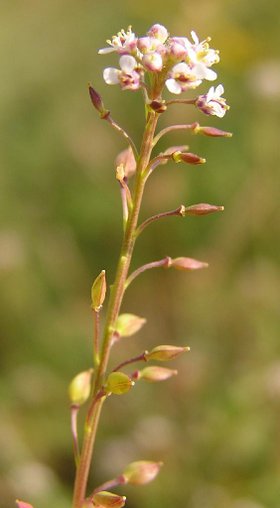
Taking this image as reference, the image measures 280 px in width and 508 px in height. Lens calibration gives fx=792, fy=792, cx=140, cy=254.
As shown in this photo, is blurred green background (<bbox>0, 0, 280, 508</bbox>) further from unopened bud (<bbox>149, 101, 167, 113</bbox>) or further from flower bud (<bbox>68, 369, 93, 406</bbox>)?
unopened bud (<bbox>149, 101, 167, 113</bbox>)

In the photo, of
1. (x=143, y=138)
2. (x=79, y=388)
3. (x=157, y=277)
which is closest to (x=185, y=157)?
(x=143, y=138)

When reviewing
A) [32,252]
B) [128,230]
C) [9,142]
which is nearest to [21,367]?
[32,252]

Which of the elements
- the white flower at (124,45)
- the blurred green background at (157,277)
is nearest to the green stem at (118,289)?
the white flower at (124,45)

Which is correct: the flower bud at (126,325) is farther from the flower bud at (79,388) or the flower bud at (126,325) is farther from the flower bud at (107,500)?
the flower bud at (107,500)

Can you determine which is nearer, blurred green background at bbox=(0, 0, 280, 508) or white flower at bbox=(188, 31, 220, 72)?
white flower at bbox=(188, 31, 220, 72)

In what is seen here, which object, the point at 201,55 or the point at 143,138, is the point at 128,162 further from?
the point at 201,55

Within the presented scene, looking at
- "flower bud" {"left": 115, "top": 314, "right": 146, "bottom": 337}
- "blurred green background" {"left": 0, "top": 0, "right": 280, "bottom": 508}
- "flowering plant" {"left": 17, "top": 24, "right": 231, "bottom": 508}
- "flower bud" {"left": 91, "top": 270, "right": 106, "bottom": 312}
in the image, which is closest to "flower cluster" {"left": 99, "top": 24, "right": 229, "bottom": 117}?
"flowering plant" {"left": 17, "top": 24, "right": 231, "bottom": 508}

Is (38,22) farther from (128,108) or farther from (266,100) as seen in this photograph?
(266,100)
